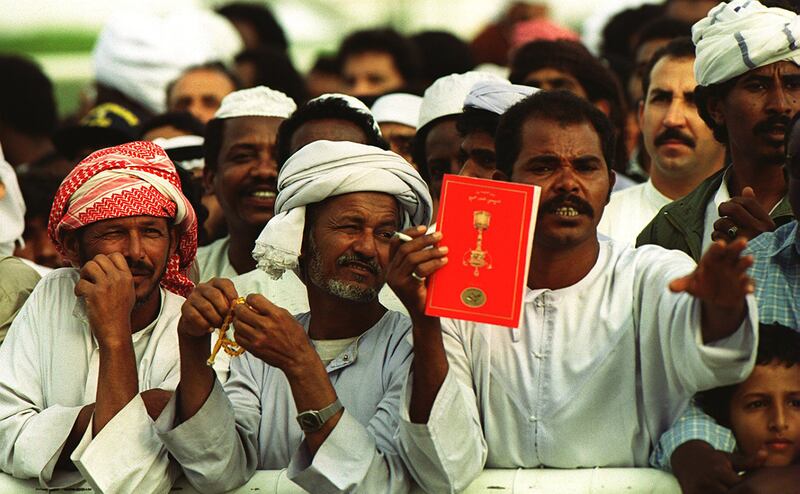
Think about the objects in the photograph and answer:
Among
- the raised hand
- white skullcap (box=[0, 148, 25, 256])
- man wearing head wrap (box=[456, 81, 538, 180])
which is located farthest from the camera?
white skullcap (box=[0, 148, 25, 256])

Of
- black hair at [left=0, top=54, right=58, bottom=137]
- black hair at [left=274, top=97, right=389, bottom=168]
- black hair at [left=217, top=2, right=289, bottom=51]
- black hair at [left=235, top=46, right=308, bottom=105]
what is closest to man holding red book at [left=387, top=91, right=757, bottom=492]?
black hair at [left=274, top=97, right=389, bottom=168]

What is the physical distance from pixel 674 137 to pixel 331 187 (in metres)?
2.12

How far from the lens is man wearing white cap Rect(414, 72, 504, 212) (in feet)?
23.4

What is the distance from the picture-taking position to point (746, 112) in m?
6.18

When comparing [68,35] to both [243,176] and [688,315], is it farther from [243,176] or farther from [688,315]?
[688,315]

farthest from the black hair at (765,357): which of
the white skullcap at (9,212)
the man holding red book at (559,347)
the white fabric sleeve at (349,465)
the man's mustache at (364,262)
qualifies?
the white skullcap at (9,212)

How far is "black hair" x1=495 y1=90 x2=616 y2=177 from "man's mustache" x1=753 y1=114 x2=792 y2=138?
883 mm

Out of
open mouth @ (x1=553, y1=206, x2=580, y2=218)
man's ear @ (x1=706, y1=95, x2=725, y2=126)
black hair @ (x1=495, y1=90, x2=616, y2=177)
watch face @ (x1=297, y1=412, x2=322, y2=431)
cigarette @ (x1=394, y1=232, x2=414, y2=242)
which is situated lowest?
watch face @ (x1=297, y1=412, x2=322, y2=431)

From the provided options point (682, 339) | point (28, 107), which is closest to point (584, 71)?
point (682, 339)

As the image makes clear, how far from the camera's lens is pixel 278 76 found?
431 inches

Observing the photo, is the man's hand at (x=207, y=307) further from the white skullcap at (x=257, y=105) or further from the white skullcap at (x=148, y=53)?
the white skullcap at (x=148, y=53)

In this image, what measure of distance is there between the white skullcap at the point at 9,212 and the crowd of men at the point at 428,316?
13 mm

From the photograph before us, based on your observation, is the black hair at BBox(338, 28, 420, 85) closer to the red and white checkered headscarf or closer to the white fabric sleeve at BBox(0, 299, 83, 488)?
the red and white checkered headscarf

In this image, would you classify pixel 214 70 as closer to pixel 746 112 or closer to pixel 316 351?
pixel 746 112
